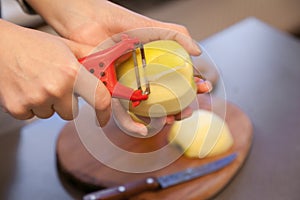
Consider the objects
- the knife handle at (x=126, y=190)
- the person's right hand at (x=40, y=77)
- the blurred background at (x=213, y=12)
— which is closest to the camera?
the person's right hand at (x=40, y=77)

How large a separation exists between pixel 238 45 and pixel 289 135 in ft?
1.04

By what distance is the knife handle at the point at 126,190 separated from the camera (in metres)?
0.73

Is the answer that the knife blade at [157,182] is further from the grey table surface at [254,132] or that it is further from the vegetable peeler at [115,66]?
the vegetable peeler at [115,66]

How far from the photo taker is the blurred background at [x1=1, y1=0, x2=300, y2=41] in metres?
1.79

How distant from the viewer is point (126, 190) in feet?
2.44

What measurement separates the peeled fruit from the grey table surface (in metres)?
Result: 0.06

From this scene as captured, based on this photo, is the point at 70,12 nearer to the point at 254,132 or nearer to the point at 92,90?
the point at 92,90

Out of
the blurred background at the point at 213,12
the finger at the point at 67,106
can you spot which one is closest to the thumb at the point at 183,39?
the finger at the point at 67,106

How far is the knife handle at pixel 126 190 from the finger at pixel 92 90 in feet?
0.53

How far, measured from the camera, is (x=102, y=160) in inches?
32.4

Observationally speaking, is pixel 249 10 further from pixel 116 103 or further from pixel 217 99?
pixel 116 103

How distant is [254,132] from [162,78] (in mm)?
273

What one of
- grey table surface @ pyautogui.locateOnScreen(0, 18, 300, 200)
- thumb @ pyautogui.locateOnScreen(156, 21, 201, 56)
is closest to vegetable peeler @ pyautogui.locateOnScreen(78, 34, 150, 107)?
thumb @ pyautogui.locateOnScreen(156, 21, 201, 56)

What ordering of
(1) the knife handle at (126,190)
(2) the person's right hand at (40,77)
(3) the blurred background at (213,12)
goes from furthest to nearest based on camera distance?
(3) the blurred background at (213,12), (1) the knife handle at (126,190), (2) the person's right hand at (40,77)
